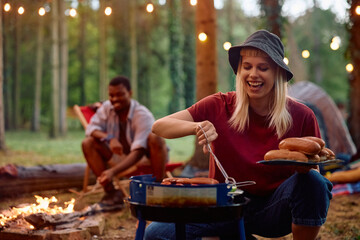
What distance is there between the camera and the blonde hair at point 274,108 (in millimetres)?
2645

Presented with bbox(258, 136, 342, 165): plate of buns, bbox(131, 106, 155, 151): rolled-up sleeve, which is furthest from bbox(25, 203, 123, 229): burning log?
bbox(258, 136, 342, 165): plate of buns

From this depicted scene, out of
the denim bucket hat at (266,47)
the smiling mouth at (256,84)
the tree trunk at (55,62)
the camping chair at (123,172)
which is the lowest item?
the camping chair at (123,172)

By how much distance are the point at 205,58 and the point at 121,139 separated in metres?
2.52

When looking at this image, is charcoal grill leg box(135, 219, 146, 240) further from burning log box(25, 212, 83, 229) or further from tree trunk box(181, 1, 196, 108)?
tree trunk box(181, 1, 196, 108)

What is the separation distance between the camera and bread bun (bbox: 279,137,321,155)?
2238 millimetres

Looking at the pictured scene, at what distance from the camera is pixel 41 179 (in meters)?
5.75

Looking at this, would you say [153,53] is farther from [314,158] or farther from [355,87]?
[314,158]

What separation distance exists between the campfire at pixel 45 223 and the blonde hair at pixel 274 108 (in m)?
1.67

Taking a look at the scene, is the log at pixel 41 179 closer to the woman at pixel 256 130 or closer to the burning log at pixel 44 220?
the burning log at pixel 44 220

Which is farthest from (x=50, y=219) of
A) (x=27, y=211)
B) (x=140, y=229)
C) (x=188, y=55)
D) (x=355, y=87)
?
(x=188, y=55)

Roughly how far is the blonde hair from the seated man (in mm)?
2370

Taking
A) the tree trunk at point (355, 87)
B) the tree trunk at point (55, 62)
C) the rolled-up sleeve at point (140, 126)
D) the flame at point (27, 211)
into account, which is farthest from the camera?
the tree trunk at point (55, 62)

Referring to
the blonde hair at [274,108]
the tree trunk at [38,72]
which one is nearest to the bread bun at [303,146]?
the blonde hair at [274,108]

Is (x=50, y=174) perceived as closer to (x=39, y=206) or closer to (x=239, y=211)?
(x=39, y=206)
